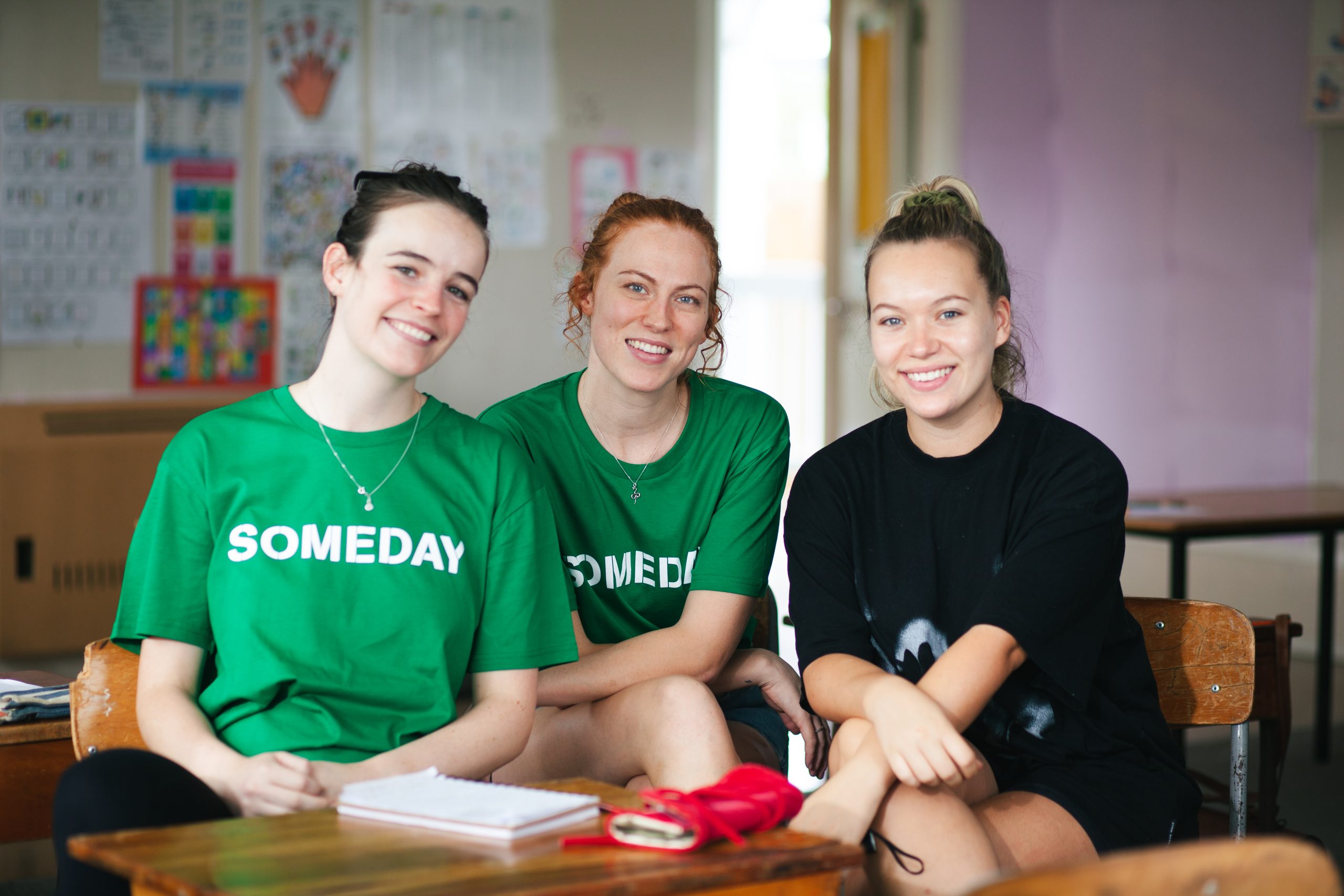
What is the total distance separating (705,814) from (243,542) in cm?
67

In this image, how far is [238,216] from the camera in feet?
13.9

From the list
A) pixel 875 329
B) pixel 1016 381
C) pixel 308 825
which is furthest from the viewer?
pixel 1016 381

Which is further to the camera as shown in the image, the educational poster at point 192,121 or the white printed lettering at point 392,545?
the educational poster at point 192,121

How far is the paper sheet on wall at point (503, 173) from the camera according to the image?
4.56m

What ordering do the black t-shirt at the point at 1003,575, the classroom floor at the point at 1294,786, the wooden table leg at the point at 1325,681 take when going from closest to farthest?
the black t-shirt at the point at 1003,575
the classroom floor at the point at 1294,786
the wooden table leg at the point at 1325,681

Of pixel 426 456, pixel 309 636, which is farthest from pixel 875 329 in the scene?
pixel 309 636

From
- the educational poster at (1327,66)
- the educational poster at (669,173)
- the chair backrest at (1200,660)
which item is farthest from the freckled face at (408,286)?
the educational poster at (1327,66)

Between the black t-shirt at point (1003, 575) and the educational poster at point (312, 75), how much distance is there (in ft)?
10.2

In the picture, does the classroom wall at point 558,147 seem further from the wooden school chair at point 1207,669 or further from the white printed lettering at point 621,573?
the wooden school chair at point 1207,669

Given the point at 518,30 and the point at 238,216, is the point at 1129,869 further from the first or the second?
the point at 518,30

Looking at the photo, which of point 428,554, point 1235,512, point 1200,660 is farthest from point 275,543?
point 1235,512

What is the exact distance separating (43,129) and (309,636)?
3.15m

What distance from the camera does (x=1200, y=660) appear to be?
5.85ft

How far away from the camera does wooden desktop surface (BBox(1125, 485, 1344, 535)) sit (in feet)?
10.4
